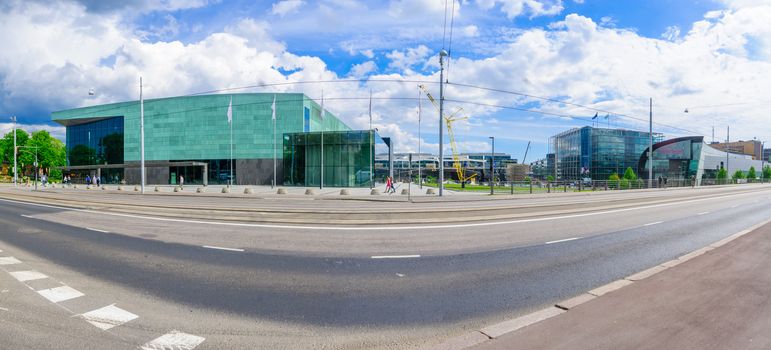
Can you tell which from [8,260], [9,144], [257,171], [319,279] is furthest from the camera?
[9,144]

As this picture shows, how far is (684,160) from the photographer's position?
8525 centimetres

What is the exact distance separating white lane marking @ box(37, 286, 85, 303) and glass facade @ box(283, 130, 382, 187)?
133 feet

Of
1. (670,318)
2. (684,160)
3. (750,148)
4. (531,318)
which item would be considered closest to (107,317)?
(531,318)

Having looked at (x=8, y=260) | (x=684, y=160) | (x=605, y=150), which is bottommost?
(x=8, y=260)

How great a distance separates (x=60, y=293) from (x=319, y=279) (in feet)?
12.8

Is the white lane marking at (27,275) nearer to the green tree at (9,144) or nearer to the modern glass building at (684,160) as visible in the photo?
the modern glass building at (684,160)

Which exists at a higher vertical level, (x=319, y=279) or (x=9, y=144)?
(x=9, y=144)

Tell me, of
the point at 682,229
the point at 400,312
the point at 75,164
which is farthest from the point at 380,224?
the point at 75,164

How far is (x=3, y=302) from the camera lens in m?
4.99

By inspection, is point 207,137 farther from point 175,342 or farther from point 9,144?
point 9,144

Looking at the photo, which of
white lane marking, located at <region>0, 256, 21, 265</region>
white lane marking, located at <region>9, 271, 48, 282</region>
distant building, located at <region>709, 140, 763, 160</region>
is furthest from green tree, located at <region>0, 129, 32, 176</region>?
distant building, located at <region>709, 140, 763, 160</region>

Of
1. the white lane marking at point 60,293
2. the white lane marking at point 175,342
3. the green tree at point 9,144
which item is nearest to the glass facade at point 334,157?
the white lane marking at point 60,293

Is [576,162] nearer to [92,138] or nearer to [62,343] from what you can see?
[62,343]

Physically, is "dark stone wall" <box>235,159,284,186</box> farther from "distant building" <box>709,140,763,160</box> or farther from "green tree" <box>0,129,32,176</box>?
"distant building" <box>709,140,763,160</box>
